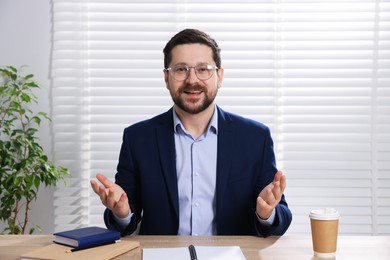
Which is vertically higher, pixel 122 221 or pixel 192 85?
pixel 192 85

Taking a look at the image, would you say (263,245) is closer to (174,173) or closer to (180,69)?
(174,173)

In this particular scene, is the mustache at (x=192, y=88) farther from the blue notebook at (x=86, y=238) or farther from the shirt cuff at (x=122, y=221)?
the blue notebook at (x=86, y=238)

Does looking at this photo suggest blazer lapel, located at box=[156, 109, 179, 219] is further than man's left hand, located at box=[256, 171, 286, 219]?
Yes

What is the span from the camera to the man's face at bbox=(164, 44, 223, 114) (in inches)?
86.5

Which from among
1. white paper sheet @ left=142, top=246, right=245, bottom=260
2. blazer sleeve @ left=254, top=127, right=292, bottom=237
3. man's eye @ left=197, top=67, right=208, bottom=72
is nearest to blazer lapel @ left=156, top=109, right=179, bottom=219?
man's eye @ left=197, top=67, right=208, bottom=72

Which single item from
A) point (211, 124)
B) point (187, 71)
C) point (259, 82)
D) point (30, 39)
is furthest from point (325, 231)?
point (30, 39)

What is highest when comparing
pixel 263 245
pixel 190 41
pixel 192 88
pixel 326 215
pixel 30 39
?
pixel 30 39

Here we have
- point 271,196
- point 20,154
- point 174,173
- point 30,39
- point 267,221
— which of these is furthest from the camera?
point 30,39

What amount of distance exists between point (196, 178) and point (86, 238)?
67cm

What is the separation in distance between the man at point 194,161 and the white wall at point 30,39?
1309 millimetres

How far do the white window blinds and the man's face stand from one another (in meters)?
1.17

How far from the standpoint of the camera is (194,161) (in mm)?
2223

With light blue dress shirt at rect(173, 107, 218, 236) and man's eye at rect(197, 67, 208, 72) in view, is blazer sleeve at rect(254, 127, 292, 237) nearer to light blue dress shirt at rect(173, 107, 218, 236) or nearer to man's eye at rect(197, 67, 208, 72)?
light blue dress shirt at rect(173, 107, 218, 236)

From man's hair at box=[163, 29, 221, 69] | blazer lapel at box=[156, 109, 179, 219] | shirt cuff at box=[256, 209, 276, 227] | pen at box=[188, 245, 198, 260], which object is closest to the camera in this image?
pen at box=[188, 245, 198, 260]
